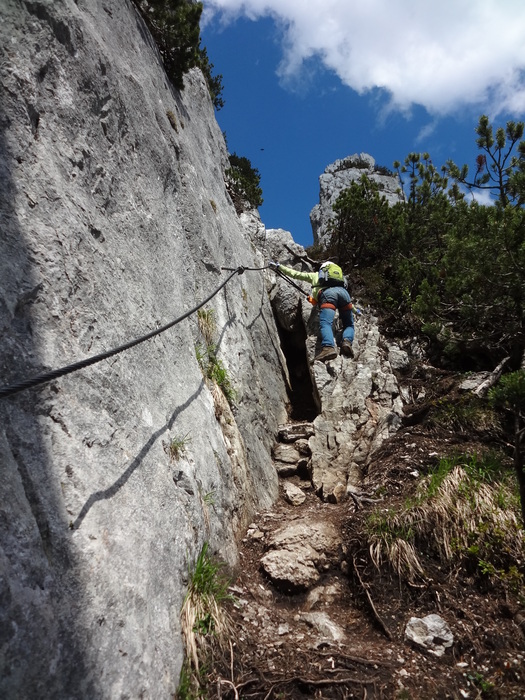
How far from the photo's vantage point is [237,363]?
7094mm

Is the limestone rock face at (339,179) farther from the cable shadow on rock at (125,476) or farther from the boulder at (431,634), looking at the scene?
the boulder at (431,634)

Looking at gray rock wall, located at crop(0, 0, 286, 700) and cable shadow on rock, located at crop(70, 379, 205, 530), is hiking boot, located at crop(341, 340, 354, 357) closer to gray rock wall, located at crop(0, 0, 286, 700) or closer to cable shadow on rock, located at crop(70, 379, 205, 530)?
gray rock wall, located at crop(0, 0, 286, 700)

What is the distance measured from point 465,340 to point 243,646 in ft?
16.6

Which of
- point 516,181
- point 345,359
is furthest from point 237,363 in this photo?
point 516,181

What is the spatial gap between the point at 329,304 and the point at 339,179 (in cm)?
2394

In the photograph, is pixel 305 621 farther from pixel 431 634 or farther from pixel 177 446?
pixel 177 446

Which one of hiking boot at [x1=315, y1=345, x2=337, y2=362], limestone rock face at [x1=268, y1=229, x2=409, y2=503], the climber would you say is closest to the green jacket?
the climber

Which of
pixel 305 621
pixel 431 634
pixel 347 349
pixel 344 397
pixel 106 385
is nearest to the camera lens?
pixel 106 385

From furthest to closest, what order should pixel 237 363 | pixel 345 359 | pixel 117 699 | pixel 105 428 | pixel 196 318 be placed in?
pixel 345 359, pixel 237 363, pixel 196 318, pixel 105 428, pixel 117 699

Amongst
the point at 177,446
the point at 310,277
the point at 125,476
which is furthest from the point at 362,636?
the point at 310,277

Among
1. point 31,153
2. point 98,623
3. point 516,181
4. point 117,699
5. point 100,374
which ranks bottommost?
point 117,699

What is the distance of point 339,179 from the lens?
3089cm

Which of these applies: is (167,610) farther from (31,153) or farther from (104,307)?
(31,153)

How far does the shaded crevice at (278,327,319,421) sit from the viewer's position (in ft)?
32.0
